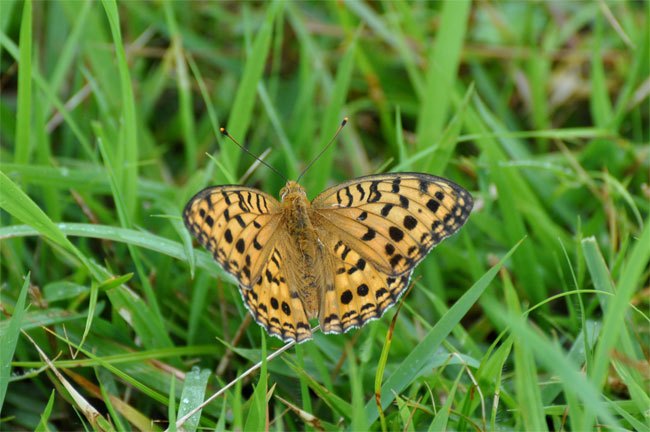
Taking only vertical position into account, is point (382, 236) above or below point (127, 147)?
below

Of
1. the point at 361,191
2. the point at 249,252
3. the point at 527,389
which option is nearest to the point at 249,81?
the point at 361,191

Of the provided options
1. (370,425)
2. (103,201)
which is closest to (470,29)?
(103,201)

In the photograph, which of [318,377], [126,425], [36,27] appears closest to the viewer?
[126,425]

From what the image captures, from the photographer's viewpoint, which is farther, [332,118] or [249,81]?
[332,118]

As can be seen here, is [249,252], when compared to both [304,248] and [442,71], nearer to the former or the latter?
[304,248]

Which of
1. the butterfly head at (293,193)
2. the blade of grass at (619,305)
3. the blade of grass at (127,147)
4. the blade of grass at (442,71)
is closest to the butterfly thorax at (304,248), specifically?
the butterfly head at (293,193)

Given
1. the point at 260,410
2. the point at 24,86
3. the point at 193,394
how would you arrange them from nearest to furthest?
the point at 260,410, the point at 193,394, the point at 24,86

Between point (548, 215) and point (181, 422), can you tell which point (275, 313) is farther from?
point (548, 215)

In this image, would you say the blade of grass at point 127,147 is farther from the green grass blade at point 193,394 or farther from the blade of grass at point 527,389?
the blade of grass at point 527,389
